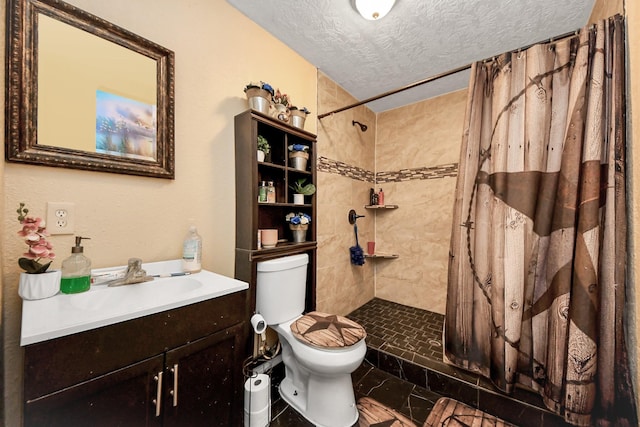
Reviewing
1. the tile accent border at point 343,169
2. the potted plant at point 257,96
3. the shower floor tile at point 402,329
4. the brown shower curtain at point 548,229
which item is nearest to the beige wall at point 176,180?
the potted plant at point 257,96

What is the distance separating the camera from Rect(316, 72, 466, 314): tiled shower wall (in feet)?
6.66

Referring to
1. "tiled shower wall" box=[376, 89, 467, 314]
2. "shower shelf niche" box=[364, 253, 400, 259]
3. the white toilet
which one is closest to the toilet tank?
the white toilet

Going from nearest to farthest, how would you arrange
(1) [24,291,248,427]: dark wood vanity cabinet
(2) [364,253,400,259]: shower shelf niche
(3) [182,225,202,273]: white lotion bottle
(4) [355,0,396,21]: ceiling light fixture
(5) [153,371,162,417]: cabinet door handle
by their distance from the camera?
(1) [24,291,248,427]: dark wood vanity cabinet
(5) [153,371,162,417]: cabinet door handle
(3) [182,225,202,273]: white lotion bottle
(4) [355,0,396,21]: ceiling light fixture
(2) [364,253,400,259]: shower shelf niche

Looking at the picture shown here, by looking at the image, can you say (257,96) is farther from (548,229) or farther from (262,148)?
(548,229)

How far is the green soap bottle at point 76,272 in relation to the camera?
823 mm

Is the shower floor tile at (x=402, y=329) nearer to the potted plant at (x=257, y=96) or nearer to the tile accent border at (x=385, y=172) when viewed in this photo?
the tile accent border at (x=385, y=172)

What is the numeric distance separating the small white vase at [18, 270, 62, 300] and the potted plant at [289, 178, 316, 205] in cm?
115

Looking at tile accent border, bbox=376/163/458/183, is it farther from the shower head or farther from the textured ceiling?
the textured ceiling

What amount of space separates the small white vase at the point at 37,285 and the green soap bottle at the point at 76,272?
0.04 meters

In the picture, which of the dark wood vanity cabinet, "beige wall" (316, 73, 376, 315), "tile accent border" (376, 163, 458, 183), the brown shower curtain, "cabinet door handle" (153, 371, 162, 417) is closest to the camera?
the dark wood vanity cabinet

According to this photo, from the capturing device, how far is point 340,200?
84.9 inches

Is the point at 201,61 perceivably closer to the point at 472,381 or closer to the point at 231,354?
the point at 231,354

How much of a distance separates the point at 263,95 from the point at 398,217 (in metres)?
1.82

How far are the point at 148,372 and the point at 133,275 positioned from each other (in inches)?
16.8
